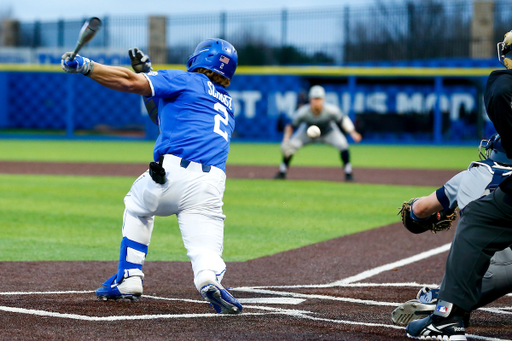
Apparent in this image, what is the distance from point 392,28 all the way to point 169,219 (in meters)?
24.0

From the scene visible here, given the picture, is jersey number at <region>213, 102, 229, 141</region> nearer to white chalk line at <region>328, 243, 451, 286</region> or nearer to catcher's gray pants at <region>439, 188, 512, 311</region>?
white chalk line at <region>328, 243, 451, 286</region>

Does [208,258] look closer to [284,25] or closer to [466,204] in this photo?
[466,204]

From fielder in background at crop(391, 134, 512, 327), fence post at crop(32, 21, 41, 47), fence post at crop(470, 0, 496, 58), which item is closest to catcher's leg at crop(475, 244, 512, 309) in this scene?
fielder in background at crop(391, 134, 512, 327)

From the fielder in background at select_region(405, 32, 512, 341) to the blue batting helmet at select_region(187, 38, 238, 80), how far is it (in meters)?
1.95

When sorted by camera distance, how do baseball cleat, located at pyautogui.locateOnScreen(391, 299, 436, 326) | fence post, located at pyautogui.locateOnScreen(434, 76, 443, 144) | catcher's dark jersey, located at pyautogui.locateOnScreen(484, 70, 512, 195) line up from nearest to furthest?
catcher's dark jersey, located at pyautogui.locateOnScreen(484, 70, 512, 195) < baseball cleat, located at pyautogui.locateOnScreen(391, 299, 436, 326) < fence post, located at pyautogui.locateOnScreen(434, 76, 443, 144)

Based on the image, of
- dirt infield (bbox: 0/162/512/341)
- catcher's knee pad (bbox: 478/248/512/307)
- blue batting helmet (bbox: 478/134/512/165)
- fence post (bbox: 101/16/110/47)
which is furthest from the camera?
fence post (bbox: 101/16/110/47)

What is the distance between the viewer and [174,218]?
31.2 feet

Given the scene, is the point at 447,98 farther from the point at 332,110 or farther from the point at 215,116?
the point at 215,116

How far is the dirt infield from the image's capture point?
398cm

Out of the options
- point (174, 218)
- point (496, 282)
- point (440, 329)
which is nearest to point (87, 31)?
point (440, 329)

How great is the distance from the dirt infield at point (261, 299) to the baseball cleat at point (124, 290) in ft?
0.31

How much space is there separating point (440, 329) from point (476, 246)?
1.58 ft

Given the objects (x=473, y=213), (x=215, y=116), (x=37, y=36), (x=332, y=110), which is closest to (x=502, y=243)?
(x=473, y=213)

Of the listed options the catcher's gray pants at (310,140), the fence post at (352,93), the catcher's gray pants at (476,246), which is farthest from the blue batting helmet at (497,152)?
the fence post at (352,93)
